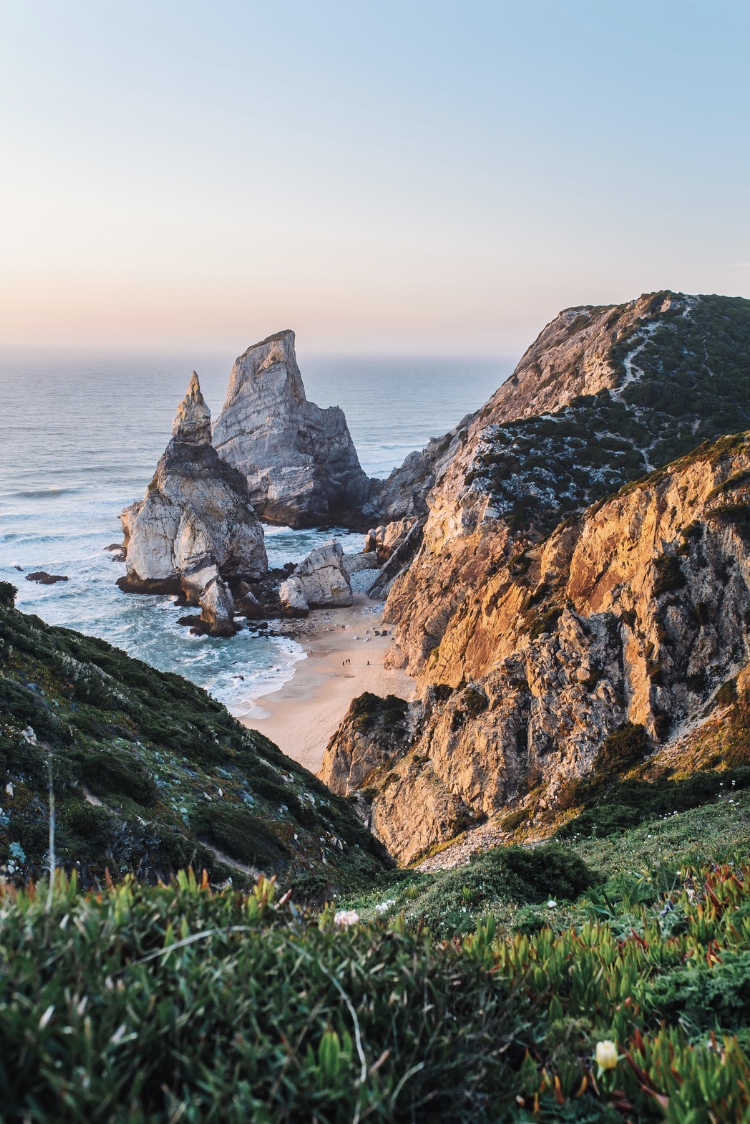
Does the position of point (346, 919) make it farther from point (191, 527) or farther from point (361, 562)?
point (361, 562)

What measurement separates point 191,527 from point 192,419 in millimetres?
9498

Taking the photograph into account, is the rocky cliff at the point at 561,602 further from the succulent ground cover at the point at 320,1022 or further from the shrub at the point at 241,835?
the succulent ground cover at the point at 320,1022

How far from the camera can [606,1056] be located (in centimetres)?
340

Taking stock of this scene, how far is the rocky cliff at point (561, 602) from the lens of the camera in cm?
2148

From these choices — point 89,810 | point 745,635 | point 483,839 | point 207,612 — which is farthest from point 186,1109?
point 207,612

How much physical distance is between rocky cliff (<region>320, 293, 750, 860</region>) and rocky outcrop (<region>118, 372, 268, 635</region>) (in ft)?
47.1

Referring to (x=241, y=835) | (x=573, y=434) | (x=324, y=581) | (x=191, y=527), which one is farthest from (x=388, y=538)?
(x=241, y=835)

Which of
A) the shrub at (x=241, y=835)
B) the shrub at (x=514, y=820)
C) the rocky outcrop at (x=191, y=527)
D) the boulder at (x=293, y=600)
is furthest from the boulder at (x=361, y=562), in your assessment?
the shrub at (x=241, y=835)

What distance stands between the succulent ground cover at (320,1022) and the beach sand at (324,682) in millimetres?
29974

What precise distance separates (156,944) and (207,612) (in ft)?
162

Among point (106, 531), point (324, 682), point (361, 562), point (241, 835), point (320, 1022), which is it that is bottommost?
point (324, 682)

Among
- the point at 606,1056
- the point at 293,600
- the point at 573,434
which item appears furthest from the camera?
the point at 293,600

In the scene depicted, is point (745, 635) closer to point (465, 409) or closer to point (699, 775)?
point (699, 775)

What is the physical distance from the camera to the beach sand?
36688 mm
